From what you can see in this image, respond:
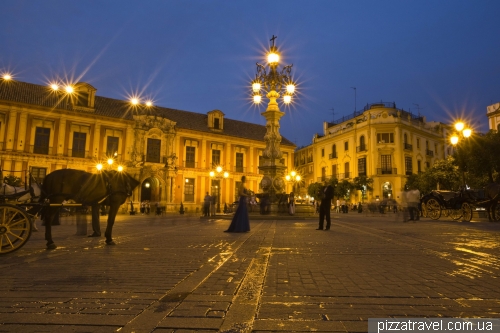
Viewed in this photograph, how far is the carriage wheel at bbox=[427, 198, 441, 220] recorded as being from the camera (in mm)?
16438

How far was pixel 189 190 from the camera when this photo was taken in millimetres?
37469

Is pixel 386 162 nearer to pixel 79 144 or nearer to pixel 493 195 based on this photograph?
pixel 493 195

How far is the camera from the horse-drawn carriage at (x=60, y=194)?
603 centimetres

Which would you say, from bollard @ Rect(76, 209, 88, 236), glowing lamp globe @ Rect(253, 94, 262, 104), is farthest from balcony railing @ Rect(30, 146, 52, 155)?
bollard @ Rect(76, 209, 88, 236)

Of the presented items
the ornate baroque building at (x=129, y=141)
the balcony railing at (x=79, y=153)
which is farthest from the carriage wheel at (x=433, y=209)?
the balcony railing at (x=79, y=153)

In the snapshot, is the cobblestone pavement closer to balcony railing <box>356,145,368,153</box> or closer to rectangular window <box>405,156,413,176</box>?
balcony railing <box>356,145,368,153</box>

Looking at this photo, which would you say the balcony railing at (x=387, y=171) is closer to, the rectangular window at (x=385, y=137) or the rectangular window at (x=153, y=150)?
A: the rectangular window at (x=385, y=137)

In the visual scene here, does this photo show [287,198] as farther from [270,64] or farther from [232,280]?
[232,280]

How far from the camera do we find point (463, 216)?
15.2 meters

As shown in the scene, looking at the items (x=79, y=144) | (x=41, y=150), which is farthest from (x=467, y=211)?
(x=41, y=150)

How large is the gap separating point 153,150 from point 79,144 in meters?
6.98

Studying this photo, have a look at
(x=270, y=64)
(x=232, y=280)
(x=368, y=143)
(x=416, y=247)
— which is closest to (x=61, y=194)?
(x=232, y=280)

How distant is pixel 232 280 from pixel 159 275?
883mm

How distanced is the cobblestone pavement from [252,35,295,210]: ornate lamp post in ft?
43.3
